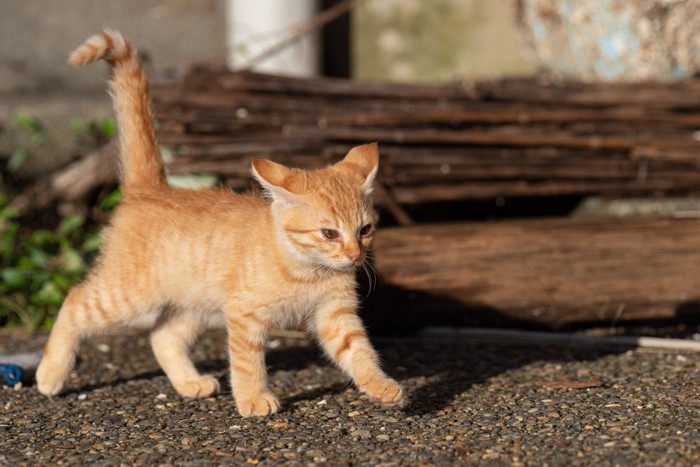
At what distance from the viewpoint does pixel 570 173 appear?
5578 millimetres

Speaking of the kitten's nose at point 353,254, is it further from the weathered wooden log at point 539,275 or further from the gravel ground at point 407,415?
the weathered wooden log at point 539,275

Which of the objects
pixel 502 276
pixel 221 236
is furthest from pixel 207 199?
pixel 502 276

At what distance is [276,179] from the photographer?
3568mm

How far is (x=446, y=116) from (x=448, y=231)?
1.06 m

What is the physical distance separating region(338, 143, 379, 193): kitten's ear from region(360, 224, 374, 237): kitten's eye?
0.52 ft

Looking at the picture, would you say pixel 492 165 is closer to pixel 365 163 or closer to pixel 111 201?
pixel 365 163

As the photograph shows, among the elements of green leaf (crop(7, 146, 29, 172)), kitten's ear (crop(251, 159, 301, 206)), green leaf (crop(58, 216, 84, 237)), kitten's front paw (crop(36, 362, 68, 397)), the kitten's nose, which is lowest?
kitten's front paw (crop(36, 362, 68, 397))

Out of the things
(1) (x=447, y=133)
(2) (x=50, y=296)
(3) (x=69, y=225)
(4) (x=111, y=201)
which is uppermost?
(1) (x=447, y=133)

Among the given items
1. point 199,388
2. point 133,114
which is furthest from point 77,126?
point 199,388

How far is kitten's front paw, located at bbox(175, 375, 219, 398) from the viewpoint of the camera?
3.97 metres

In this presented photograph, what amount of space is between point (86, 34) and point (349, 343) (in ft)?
14.4

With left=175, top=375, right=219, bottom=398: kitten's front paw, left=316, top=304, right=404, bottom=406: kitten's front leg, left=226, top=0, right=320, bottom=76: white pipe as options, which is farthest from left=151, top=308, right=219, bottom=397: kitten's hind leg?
left=226, top=0, right=320, bottom=76: white pipe

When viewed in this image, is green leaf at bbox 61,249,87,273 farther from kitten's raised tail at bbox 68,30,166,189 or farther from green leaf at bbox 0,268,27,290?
kitten's raised tail at bbox 68,30,166,189

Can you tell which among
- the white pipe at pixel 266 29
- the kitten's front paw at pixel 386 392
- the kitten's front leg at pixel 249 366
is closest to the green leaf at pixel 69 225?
the white pipe at pixel 266 29
